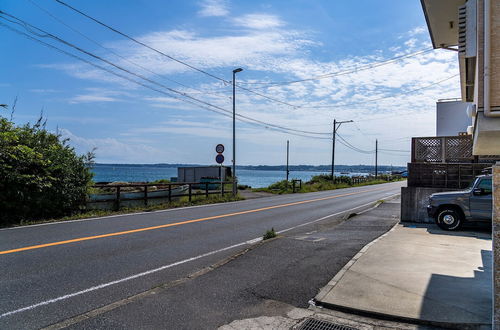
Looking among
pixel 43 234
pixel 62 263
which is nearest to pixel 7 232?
pixel 43 234

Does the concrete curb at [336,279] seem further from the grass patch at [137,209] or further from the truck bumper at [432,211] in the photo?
the grass patch at [137,209]

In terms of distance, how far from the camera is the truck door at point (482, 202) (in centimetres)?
1046

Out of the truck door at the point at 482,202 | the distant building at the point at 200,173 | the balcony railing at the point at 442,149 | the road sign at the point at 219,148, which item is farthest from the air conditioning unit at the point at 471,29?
the distant building at the point at 200,173

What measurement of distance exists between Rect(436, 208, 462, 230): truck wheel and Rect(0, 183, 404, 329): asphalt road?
4.46m

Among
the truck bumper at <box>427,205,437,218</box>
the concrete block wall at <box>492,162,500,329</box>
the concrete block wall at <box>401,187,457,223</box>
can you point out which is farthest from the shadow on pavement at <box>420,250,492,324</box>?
the concrete block wall at <box>401,187,457,223</box>

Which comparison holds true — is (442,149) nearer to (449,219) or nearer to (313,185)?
(449,219)

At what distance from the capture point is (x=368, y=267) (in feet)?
21.1

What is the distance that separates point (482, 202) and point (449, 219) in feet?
3.30

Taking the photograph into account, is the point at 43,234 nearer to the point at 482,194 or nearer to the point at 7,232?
the point at 7,232

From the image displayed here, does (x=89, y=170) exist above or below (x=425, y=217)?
above

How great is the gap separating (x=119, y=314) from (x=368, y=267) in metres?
4.06

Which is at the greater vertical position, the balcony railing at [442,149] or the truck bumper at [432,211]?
the balcony railing at [442,149]

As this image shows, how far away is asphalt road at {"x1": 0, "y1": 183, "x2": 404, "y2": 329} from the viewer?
4.88 metres

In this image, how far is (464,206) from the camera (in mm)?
10969
